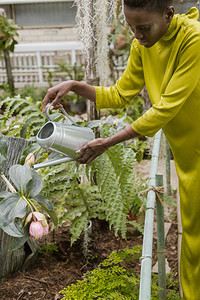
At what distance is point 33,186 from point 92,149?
1.40 feet

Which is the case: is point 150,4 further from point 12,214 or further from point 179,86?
point 12,214

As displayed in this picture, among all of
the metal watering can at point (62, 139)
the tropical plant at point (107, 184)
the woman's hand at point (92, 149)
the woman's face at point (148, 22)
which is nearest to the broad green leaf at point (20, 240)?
the metal watering can at point (62, 139)

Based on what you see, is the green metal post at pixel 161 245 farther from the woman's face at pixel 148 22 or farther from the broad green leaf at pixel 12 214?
the woman's face at pixel 148 22

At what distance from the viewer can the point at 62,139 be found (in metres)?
1.68

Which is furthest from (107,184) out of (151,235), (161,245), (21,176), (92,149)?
(151,235)

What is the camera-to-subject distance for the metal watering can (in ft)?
5.49

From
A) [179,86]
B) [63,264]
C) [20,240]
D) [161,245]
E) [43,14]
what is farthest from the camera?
[43,14]

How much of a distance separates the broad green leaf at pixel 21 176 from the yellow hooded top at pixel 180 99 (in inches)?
18.4

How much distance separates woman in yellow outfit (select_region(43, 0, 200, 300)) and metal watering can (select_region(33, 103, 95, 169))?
0.07 meters

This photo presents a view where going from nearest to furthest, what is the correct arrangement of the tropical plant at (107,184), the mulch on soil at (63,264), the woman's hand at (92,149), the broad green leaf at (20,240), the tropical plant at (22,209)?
the woman's hand at (92,149)
the tropical plant at (22,209)
the broad green leaf at (20,240)
the mulch on soil at (63,264)
the tropical plant at (107,184)

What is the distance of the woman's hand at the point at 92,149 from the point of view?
5.41 ft

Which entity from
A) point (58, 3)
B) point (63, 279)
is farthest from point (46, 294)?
point (58, 3)

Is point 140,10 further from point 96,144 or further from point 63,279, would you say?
point 63,279

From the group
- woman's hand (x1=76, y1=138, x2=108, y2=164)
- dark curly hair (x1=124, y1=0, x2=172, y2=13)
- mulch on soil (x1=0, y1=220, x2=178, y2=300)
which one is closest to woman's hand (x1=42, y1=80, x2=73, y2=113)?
woman's hand (x1=76, y1=138, x2=108, y2=164)
